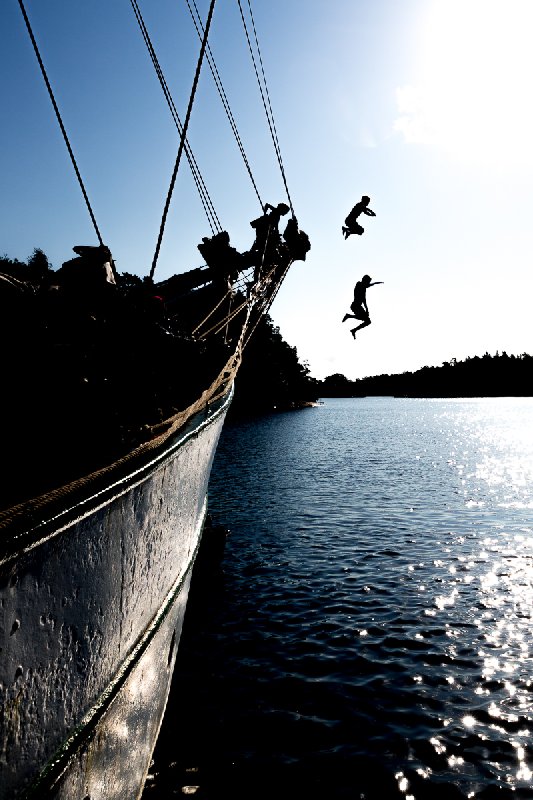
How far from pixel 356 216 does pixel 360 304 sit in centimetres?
251

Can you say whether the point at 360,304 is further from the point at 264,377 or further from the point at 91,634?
the point at 264,377

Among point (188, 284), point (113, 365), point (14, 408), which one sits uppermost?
point (188, 284)

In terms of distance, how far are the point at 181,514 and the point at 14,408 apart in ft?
8.08

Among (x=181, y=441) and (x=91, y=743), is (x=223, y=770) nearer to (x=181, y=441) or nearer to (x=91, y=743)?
(x=91, y=743)

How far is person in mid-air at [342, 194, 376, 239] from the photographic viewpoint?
14227 millimetres

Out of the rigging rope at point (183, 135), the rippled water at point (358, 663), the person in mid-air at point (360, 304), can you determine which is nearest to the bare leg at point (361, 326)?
the person in mid-air at point (360, 304)

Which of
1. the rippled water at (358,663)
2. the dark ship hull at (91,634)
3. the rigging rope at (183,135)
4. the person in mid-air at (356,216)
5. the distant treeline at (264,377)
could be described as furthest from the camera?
the distant treeline at (264,377)

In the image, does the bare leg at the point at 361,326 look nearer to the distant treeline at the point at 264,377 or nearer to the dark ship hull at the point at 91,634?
the dark ship hull at the point at 91,634

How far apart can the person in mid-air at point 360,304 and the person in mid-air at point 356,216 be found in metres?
1.39

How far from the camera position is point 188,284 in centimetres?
1612

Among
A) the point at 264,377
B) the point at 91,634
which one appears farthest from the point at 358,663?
the point at 264,377

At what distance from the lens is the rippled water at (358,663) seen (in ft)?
21.5

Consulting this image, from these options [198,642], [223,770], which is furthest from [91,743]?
[198,642]

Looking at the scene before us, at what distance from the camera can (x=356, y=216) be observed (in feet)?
47.3
